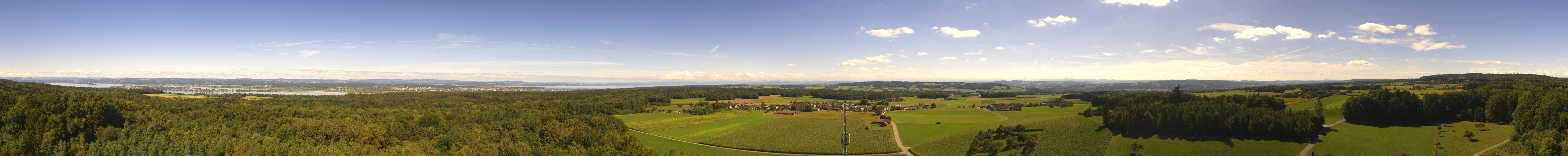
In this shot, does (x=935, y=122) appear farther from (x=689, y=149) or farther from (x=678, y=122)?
(x=678, y=122)

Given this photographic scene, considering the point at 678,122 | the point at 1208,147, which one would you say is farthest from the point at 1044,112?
the point at 678,122

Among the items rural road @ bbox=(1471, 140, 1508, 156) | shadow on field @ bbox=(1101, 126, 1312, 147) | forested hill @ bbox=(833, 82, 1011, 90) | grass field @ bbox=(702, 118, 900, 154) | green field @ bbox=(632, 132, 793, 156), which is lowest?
green field @ bbox=(632, 132, 793, 156)

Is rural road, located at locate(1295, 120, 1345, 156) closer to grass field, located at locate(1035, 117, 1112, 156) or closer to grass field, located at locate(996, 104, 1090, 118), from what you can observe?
grass field, located at locate(1035, 117, 1112, 156)

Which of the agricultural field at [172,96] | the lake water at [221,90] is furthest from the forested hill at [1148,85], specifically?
the lake water at [221,90]

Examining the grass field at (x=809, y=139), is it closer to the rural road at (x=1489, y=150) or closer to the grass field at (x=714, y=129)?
the grass field at (x=714, y=129)

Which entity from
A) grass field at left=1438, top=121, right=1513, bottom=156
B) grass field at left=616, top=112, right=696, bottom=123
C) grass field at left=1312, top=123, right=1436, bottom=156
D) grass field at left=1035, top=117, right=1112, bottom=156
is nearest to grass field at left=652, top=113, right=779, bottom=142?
grass field at left=616, top=112, right=696, bottom=123

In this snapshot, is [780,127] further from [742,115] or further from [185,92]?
[185,92]
